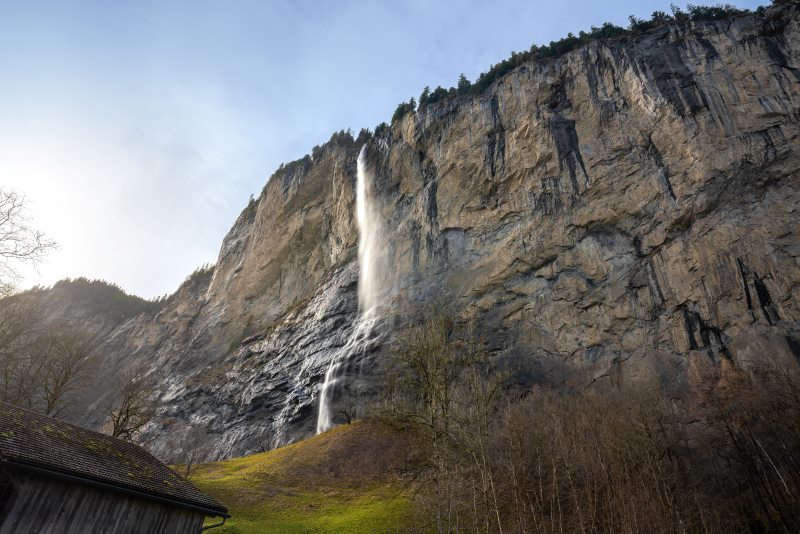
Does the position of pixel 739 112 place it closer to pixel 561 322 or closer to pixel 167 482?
A: pixel 561 322

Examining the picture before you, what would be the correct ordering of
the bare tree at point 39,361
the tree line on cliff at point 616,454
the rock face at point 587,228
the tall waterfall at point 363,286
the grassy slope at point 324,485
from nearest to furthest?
the tree line on cliff at point 616,454 < the grassy slope at point 324,485 < the bare tree at point 39,361 < the rock face at point 587,228 < the tall waterfall at point 363,286

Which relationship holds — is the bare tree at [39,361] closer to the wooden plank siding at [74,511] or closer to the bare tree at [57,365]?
the bare tree at [57,365]

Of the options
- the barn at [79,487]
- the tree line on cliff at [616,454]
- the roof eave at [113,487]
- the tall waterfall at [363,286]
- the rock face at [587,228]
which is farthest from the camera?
the tall waterfall at [363,286]

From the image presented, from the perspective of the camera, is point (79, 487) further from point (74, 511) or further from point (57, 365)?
point (57, 365)

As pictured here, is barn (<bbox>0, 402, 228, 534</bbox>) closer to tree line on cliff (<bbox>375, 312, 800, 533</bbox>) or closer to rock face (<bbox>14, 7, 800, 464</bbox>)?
tree line on cliff (<bbox>375, 312, 800, 533</bbox>)

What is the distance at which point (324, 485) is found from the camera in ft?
96.1

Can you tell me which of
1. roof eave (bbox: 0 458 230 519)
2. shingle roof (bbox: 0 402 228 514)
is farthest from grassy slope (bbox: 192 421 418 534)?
shingle roof (bbox: 0 402 228 514)

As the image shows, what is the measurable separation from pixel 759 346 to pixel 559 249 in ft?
52.0

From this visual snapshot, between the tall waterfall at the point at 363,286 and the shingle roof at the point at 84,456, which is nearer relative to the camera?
the shingle roof at the point at 84,456

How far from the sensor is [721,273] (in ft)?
106

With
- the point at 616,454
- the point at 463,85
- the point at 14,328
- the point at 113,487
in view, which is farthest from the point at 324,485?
the point at 463,85

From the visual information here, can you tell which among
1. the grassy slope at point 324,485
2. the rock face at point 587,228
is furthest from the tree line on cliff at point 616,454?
the rock face at point 587,228

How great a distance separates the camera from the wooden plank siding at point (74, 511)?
38.9 ft

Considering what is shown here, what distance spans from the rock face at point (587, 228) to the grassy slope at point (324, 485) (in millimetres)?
10080
